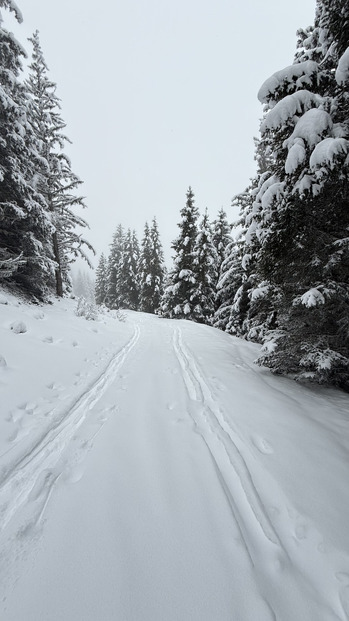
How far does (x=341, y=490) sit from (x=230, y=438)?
123 cm

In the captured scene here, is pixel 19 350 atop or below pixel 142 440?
atop

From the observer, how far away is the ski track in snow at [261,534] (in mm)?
1616

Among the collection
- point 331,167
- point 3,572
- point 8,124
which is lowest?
point 3,572

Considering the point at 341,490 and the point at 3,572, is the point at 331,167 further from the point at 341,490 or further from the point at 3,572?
the point at 3,572

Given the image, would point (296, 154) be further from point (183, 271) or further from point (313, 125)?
point (183, 271)

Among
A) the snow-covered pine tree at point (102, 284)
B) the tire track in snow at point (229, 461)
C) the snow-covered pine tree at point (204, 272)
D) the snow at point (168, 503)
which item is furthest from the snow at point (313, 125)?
the snow-covered pine tree at point (102, 284)

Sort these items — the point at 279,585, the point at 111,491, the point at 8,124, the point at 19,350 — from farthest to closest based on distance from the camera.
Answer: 1. the point at 8,124
2. the point at 19,350
3. the point at 111,491
4. the point at 279,585

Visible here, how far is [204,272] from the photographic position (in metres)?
22.8

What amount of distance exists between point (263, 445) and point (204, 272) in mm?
20271

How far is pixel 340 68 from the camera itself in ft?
11.1

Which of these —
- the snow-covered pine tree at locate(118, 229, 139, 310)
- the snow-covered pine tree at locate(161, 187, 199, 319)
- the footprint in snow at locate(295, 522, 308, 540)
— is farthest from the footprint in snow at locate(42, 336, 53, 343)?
the snow-covered pine tree at locate(118, 229, 139, 310)

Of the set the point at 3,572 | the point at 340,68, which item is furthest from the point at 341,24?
the point at 3,572

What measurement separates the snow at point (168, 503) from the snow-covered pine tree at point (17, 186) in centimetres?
605

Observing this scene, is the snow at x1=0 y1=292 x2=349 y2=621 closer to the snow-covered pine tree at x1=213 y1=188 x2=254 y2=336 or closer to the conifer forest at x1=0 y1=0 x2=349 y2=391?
the conifer forest at x1=0 y1=0 x2=349 y2=391
